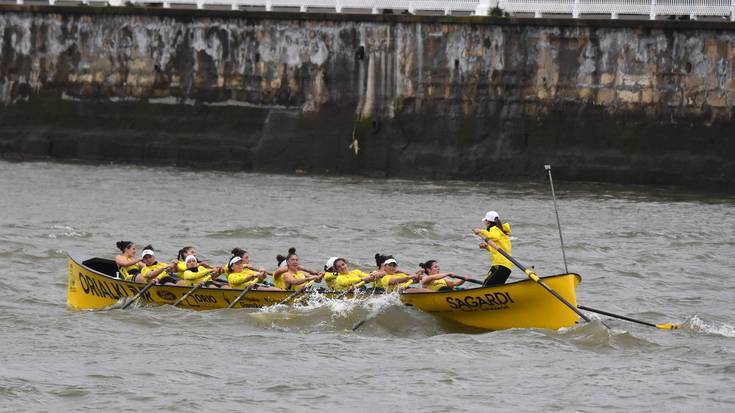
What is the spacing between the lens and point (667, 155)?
35.5m

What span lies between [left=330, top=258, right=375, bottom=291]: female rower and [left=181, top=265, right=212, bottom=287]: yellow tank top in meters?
2.07

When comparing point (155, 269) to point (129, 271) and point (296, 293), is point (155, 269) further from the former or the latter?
point (296, 293)

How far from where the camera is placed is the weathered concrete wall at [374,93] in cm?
3544

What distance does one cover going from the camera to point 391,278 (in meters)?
21.9

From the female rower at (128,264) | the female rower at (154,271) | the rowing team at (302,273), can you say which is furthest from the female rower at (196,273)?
the female rower at (128,264)

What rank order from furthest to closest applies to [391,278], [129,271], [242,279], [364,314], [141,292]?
[129,271]
[141,292]
[242,279]
[391,278]
[364,314]

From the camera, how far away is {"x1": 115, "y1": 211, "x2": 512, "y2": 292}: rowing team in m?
21.3

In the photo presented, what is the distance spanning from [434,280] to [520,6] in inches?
649

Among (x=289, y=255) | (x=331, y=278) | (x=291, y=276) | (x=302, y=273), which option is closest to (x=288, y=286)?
(x=291, y=276)

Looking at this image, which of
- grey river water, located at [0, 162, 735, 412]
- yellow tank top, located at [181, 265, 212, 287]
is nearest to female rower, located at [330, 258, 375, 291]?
grey river water, located at [0, 162, 735, 412]

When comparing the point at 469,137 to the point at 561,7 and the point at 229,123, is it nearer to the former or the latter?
the point at 561,7

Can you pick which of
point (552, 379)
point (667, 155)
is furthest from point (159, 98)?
point (552, 379)

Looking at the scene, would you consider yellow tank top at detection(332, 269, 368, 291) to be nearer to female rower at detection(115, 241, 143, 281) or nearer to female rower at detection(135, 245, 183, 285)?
female rower at detection(135, 245, 183, 285)

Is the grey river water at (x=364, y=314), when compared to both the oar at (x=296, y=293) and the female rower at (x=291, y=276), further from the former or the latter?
the female rower at (x=291, y=276)
